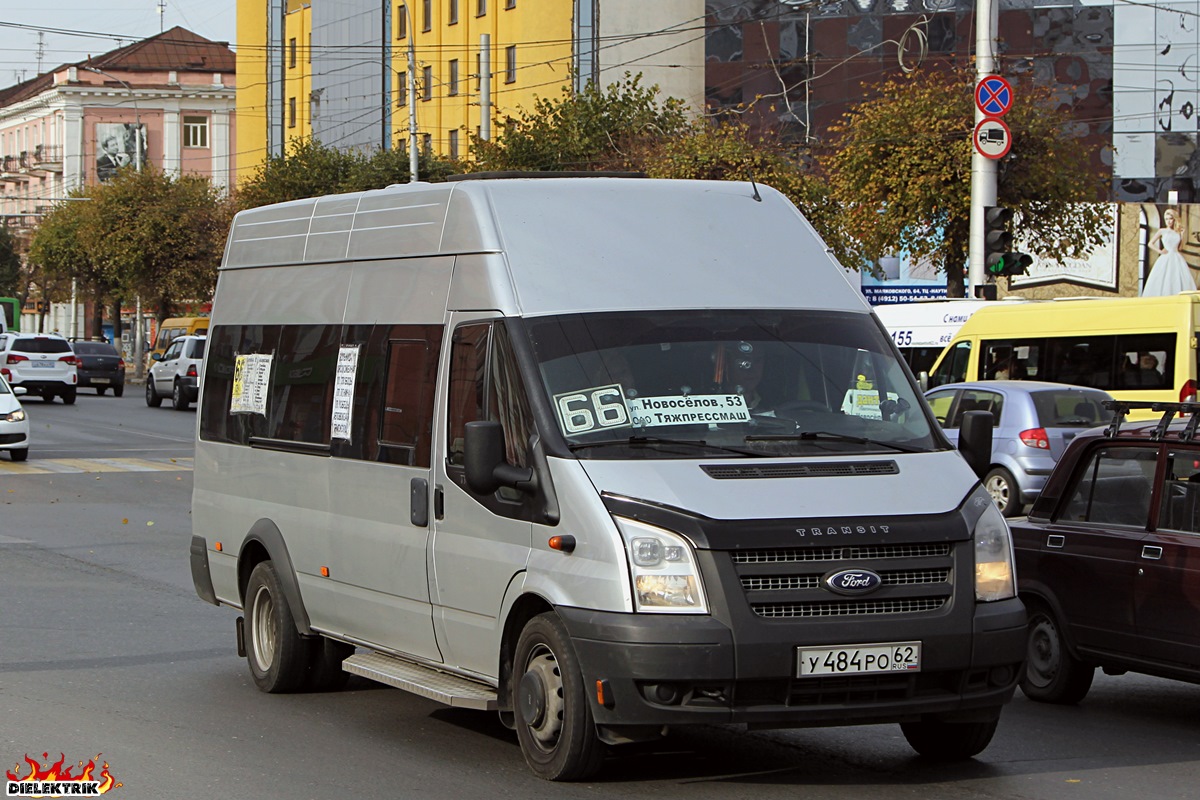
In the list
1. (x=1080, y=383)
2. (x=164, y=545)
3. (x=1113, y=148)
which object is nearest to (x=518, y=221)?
(x=164, y=545)

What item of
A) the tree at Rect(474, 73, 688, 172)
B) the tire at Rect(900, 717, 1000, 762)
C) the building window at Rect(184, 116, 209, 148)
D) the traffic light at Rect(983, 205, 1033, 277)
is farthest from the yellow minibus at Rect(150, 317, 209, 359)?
the tire at Rect(900, 717, 1000, 762)

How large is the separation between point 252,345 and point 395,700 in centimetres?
218

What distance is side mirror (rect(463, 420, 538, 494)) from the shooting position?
6.82m

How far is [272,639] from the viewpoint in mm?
9086

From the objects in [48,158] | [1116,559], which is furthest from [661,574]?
[48,158]

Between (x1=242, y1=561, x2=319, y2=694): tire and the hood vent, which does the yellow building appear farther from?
the hood vent

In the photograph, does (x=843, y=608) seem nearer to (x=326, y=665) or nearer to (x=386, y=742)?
(x=386, y=742)

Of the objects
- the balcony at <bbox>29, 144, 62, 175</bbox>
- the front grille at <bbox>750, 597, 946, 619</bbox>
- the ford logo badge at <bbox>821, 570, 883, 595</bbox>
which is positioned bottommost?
the front grille at <bbox>750, 597, 946, 619</bbox>

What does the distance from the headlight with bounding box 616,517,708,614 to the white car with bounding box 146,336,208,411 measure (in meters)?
38.2

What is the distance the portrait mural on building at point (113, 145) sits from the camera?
102 metres

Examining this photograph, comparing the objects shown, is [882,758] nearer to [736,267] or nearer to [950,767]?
[950,767]

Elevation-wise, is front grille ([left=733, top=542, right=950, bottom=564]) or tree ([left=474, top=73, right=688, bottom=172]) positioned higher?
tree ([left=474, top=73, right=688, bottom=172])

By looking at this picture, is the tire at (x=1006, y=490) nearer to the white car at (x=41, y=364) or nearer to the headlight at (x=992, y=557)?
the headlight at (x=992, y=557)

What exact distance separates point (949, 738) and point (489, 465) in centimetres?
221
